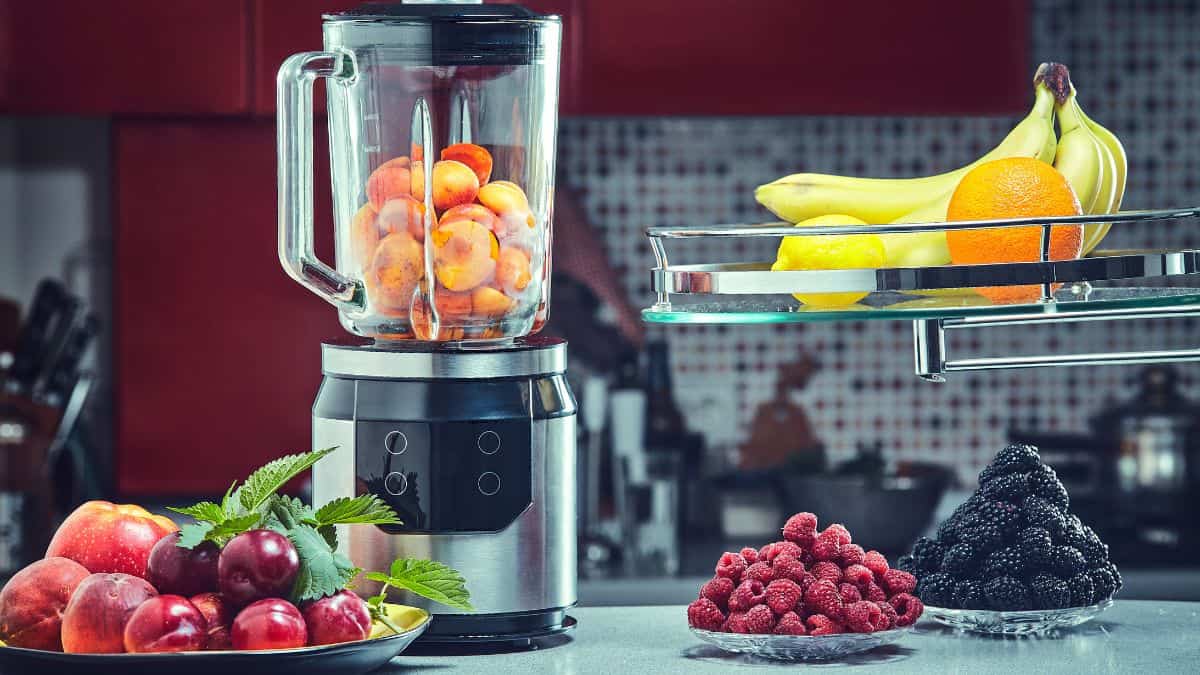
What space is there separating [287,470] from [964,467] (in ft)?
6.44

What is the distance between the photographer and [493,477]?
1.13m

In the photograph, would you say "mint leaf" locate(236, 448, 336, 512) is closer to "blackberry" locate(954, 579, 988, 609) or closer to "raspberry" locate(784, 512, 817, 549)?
"raspberry" locate(784, 512, 817, 549)

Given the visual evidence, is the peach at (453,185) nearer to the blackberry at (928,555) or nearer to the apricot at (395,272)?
the apricot at (395,272)

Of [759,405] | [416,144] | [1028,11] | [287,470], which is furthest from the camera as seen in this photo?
[759,405]

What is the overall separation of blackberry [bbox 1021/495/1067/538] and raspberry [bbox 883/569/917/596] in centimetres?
10

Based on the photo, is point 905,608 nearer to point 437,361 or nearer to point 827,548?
point 827,548

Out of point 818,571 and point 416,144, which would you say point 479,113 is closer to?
point 416,144

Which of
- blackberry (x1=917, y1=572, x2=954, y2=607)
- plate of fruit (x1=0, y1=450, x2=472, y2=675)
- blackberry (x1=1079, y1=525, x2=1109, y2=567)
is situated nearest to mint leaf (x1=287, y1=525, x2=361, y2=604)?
plate of fruit (x1=0, y1=450, x2=472, y2=675)

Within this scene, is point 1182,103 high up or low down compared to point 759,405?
up

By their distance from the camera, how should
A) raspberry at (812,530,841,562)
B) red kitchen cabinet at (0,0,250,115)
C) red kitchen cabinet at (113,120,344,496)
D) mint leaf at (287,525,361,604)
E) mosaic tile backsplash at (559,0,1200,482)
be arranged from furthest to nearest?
mosaic tile backsplash at (559,0,1200,482) → red kitchen cabinet at (113,120,344,496) → red kitchen cabinet at (0,0,250,115) → raspberry at (812,530,841,562) → mint leaf at (287,525,361,604)

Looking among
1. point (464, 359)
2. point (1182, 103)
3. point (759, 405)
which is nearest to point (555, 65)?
point (464, 359)

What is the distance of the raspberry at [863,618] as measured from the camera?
1.08 metres

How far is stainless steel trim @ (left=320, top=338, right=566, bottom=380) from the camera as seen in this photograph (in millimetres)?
1125

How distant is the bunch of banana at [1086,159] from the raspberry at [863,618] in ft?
0.89
